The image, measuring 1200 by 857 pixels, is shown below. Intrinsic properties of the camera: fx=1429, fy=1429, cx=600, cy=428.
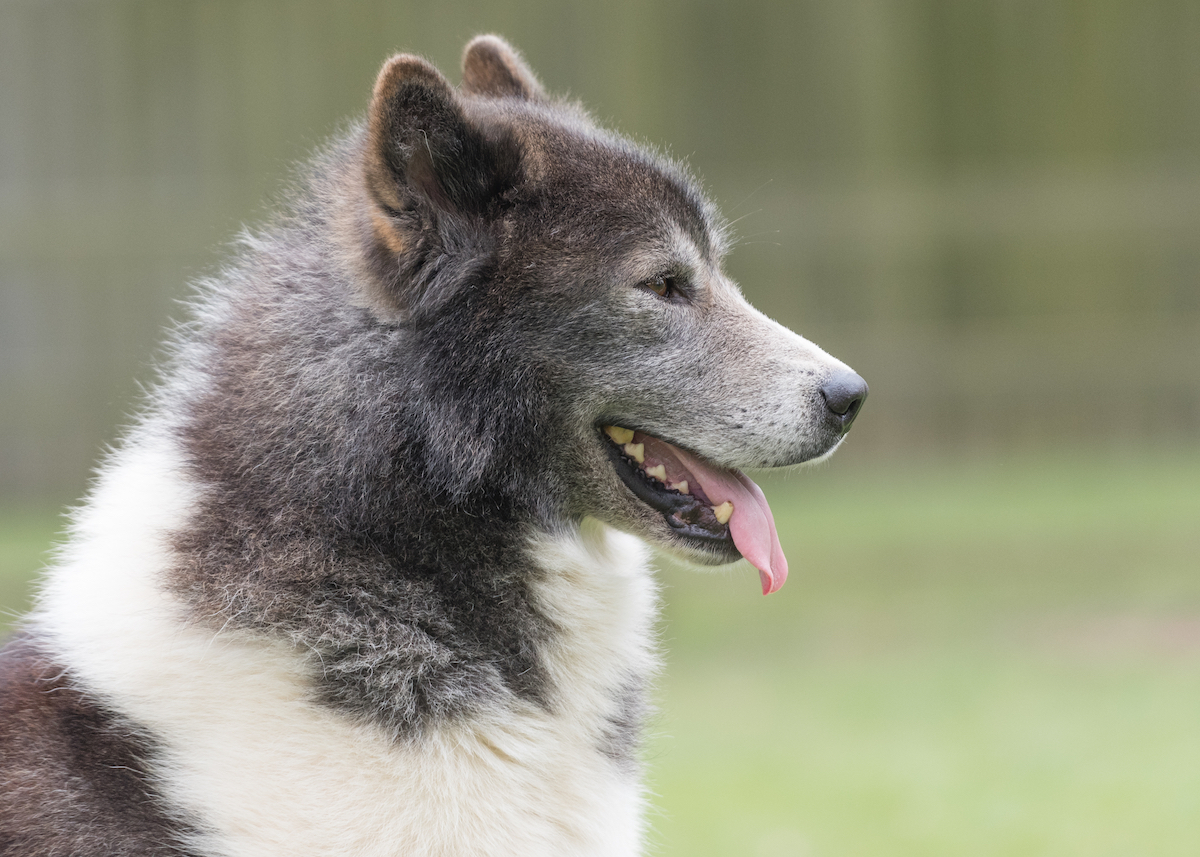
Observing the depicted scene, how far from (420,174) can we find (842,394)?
1.06 m

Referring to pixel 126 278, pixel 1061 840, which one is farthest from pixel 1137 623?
pixel 126 278

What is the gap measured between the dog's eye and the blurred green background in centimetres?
675

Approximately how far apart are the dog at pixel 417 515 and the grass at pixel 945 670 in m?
0.61

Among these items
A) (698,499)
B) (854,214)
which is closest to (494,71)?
(698,499)

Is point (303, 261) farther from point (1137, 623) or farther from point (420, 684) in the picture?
point (1137, 623)

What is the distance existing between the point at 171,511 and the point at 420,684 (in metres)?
0.66

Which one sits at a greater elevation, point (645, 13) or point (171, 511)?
point (645, 13)

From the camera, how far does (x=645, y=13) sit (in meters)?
12.5

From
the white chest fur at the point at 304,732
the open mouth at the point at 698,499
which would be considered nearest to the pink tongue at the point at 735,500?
the open mouth at the point at 698,499

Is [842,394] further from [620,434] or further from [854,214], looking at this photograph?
[854,214]

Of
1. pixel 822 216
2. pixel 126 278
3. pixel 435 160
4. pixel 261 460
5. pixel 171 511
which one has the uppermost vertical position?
pixel 822 216

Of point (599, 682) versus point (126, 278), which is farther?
point (126, 278)

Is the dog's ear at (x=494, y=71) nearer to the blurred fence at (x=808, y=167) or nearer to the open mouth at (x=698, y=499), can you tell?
the open mouth at (x=698, y=499)

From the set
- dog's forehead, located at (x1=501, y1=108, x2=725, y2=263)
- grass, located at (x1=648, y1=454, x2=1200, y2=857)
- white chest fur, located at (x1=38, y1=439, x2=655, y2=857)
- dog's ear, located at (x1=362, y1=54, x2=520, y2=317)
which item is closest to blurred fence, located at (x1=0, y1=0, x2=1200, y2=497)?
grass, located at (x1=648, y1=454, x2=1200, y2=857)
